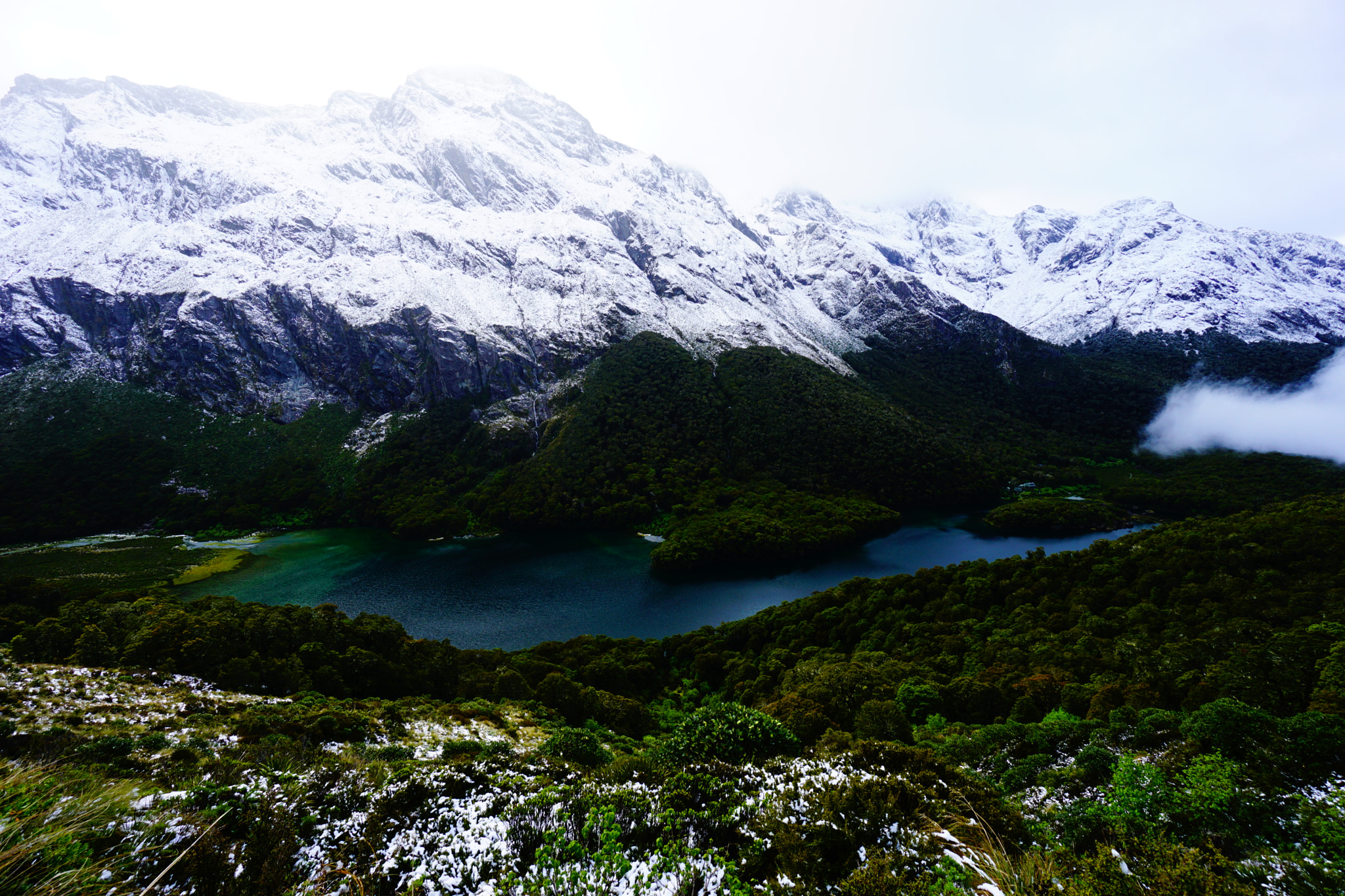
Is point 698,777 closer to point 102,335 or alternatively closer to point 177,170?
point 102,335

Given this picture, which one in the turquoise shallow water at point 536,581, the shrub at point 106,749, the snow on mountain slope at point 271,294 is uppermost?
the snow on mountain slope at point 271,294

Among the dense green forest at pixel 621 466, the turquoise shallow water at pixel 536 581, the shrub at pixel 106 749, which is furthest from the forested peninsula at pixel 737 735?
the dense green forest at pixel 621 466

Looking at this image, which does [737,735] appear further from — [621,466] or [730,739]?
[621,466]

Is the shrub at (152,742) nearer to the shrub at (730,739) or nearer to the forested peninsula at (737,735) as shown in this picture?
the forested peninsula at (737,735)

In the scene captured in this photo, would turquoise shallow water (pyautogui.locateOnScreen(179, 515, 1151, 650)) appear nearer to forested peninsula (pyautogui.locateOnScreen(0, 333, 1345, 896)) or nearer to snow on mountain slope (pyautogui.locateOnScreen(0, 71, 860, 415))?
forested peninsula (pyautogui.locateOnScreen(0, 333, 1345, 896))

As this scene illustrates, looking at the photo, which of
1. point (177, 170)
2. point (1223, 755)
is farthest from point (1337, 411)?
point (177, 170)

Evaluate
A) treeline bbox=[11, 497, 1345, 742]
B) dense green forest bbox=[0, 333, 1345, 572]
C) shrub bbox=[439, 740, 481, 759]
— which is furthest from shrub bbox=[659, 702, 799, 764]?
dense green forest bbox=[0, 333, 1345, 572]
